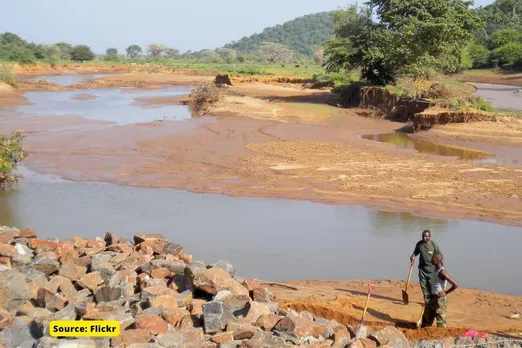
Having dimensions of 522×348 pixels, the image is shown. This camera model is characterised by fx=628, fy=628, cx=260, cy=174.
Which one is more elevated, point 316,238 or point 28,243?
point 28,243

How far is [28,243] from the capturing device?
30.6 feet

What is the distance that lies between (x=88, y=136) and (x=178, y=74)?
55.1m

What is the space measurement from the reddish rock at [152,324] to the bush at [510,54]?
220ft

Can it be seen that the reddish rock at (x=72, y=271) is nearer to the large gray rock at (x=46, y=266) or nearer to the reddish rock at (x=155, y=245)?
the large gray rock at (x=46, y=266)

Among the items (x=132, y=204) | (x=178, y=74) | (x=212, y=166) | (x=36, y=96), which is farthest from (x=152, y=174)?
(x=178, y=74)

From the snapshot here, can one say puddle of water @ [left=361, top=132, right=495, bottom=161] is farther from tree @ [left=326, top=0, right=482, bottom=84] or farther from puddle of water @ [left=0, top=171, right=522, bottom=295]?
puddle of water @ [left=0, top=171, right=522, bottom=295]

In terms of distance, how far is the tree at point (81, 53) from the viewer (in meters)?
103

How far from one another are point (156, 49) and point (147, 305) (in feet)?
476

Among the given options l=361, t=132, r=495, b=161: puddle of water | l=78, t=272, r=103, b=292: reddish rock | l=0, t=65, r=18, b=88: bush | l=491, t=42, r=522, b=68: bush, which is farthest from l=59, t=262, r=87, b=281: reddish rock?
l=491, t=42, r=522, b=68: bush

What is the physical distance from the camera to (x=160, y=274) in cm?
816

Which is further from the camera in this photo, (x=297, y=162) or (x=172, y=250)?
(x=297, y=162)

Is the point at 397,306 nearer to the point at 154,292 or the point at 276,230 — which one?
the point at 154,292

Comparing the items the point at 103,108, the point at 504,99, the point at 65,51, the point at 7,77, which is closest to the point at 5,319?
A: the point at 103,108

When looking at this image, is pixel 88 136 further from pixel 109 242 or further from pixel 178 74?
pixel 178 74
